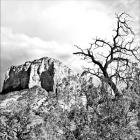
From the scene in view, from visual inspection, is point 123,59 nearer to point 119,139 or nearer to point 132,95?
point 132,95

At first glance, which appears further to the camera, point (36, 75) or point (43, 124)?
point (36, 75)

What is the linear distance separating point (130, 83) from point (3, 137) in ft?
40.6

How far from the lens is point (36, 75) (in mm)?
63281

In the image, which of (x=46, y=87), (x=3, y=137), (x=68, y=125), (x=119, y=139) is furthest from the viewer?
(x=46, y=87)

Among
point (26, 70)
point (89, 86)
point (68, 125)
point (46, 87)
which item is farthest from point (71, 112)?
point (26, 70)

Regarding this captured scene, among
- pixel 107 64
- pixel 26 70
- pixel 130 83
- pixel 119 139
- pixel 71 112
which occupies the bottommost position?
pixel 119 139

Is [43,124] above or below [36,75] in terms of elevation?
below

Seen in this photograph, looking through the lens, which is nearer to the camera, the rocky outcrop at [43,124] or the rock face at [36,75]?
the rocky outcrop at [43,124]

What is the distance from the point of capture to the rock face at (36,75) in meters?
61.1

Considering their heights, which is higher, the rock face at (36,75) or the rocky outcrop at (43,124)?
the rock face at (36,75)

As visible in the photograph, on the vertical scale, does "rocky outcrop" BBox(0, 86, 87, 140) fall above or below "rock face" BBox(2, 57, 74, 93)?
below

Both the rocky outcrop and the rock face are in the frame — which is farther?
the rock face

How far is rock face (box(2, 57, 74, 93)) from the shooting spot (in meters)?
61.1

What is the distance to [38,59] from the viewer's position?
67500 mm
